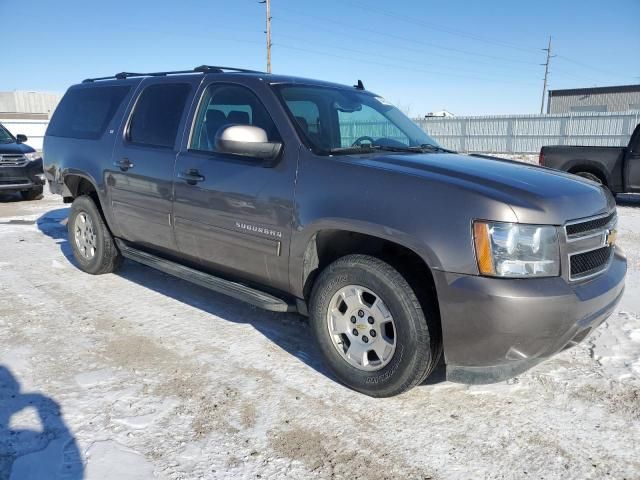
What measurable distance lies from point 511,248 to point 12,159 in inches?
442

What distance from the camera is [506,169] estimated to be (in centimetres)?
316

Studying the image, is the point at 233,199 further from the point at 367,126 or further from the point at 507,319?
the point at 507,319

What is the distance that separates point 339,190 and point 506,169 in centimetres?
110

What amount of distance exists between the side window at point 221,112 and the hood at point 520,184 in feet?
3.37

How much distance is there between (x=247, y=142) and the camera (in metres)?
3.15

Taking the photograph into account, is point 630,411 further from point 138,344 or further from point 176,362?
point 138,344

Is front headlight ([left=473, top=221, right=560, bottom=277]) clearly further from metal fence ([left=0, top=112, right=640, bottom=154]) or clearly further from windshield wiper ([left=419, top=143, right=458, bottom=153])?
metal fence ([left=0, top=112, right=640, bottom=154])

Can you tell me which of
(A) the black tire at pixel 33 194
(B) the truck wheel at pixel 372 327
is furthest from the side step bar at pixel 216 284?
(A) the black tire at pixel 33 194

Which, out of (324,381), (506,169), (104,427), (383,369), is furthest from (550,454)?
(104,427)

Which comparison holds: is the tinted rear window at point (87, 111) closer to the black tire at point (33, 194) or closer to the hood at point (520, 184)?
the hood at point (520, 184)

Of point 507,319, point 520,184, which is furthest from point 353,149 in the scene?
point 507,319

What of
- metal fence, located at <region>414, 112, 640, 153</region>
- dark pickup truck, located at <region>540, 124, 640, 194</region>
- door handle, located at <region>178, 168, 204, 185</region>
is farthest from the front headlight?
metal fence, located at <region>414, 112, 640, 153</region>

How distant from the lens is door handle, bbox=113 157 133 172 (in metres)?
4.43

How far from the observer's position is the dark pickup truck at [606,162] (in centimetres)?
994
